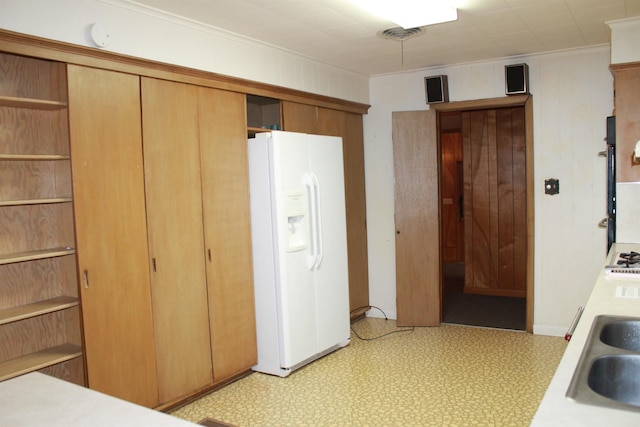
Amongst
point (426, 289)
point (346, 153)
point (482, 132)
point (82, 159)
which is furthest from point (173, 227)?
point (482, 132)

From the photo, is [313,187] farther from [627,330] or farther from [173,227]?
[627,330]

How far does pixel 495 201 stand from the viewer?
21.8ft

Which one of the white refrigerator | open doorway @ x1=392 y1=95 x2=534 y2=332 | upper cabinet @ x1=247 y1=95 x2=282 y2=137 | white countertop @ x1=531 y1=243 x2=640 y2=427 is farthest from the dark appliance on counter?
upper cabinet @ x1=247 y1=95 x2=282 y2=137

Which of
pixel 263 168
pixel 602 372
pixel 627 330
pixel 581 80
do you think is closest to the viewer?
pixel 602 372

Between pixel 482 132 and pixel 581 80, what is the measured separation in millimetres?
1941

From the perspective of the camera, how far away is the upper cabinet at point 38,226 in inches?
112

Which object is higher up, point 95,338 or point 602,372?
point 602,372

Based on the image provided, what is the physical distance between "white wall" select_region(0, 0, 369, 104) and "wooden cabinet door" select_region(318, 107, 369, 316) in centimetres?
52

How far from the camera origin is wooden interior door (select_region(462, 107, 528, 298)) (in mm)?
6495

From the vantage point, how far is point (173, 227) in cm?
351

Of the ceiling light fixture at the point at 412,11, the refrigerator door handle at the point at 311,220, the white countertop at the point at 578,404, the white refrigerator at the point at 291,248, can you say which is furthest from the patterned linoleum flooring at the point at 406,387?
the ceiling light fixture at the point at 412,11

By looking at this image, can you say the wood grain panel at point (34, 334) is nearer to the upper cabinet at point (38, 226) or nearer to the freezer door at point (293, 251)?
the upper cabinet at point (38, 226)

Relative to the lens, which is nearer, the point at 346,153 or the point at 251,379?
the point at 251,379

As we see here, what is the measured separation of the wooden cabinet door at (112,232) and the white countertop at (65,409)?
50.4 inches
